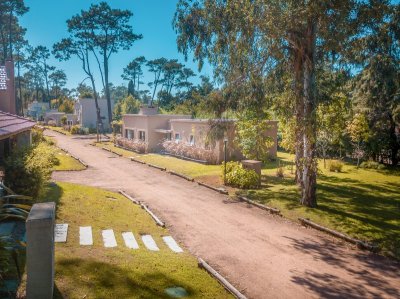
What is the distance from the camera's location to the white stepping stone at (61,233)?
9.95 m

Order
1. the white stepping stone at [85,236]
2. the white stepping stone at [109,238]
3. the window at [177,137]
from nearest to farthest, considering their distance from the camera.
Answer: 1. the white stepping stone at [85,236]
2. the white stepping stone at [109,238]
3. the window at [177,137]

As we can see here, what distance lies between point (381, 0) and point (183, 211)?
1209cm

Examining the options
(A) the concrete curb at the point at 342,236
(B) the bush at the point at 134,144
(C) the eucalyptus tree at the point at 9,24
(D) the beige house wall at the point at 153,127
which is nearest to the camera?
(A) the concrete curb at the point at 342,236

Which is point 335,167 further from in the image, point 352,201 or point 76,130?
point 76,130

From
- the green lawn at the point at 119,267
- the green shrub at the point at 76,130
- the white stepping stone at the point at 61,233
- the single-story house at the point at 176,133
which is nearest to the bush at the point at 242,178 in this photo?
the single-story house at the point at 176,133

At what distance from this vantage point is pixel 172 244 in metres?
11.9

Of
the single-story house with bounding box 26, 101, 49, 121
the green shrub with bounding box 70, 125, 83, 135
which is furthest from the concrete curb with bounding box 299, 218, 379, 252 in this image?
the single-story house with bounding box 26, 101, 49, 121

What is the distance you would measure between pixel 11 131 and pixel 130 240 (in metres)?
5.34

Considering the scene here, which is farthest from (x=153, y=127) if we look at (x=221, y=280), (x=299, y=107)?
(x=221, y=280)

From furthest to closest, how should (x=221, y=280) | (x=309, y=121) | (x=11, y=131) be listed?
(x=309, y=121) → (x=11, y=131) → (x=221, y=280)

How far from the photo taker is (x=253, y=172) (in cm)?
2094

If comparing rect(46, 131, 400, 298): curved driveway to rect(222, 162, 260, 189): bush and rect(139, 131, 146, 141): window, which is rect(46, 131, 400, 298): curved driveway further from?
rect(139, 131, 146, 141): window

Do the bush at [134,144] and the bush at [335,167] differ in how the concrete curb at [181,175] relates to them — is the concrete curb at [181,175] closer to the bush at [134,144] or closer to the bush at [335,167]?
the bush at [335,167]

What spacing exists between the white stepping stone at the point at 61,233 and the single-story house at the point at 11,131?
11.0ft
